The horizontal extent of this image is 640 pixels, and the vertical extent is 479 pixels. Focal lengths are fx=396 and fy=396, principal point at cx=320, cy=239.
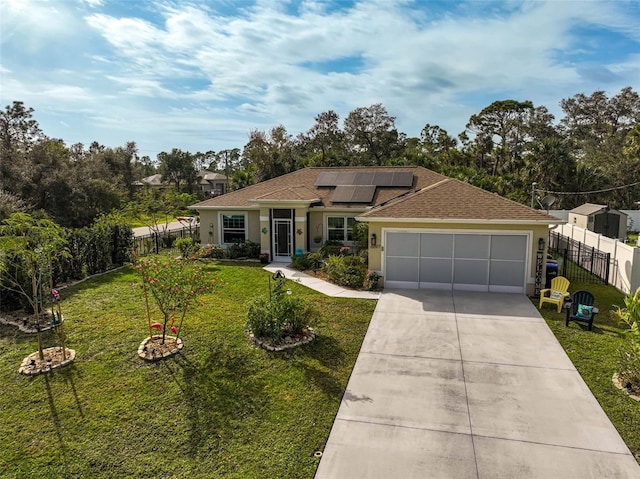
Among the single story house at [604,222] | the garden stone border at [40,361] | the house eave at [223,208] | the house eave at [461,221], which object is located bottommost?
the garden stone border at [40,361]

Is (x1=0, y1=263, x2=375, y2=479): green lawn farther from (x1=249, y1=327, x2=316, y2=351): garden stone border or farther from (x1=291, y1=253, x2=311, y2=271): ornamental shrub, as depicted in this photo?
(x1=291, y1=253, x2=311, y2=271): ornamental shrub

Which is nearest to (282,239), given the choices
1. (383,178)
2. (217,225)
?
(217,225)

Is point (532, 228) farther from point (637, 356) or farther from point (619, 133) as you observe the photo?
point (619, 133)

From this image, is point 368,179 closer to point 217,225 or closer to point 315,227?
point 315,227

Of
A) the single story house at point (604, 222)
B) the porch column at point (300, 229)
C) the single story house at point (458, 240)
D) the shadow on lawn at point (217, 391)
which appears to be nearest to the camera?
the shadow on lawn at point (217, 391)

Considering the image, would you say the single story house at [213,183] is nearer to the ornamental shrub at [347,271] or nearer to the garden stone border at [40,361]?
the ornamental shrub at [347,271]

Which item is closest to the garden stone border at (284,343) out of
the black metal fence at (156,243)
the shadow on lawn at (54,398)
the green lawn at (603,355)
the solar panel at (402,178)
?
the shadow on lawn at (54,398)
